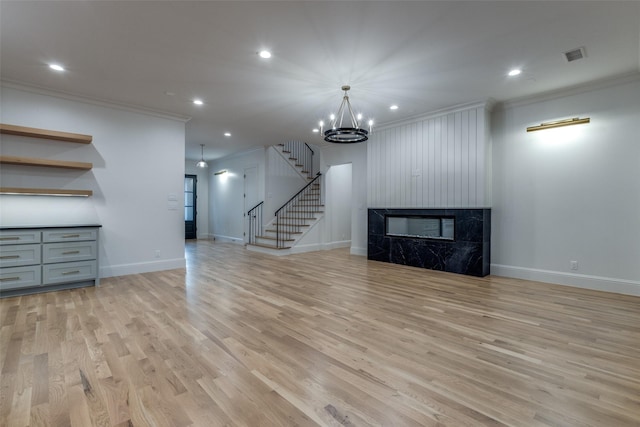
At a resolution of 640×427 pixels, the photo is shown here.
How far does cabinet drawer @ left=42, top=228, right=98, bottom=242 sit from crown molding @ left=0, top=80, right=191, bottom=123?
2.12 m

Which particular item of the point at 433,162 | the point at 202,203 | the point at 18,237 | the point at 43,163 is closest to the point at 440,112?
the point at 433,162

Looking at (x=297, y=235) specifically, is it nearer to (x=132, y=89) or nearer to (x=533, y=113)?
(x=132, y=89)

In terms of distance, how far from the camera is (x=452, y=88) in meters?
4.47

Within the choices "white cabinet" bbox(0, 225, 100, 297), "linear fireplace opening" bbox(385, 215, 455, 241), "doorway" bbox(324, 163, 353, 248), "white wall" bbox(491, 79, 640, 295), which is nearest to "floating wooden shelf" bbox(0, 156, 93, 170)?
"white cabinet" bbox(0, 225, 100, 297)

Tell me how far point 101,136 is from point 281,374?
5.03m

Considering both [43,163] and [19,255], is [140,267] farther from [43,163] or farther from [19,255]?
[43,163]

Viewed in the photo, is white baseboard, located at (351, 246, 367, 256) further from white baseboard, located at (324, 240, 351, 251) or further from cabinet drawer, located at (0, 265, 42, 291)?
cabinet drawer, located at (0, 265, 42, 291)

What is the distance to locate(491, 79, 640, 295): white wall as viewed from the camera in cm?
410

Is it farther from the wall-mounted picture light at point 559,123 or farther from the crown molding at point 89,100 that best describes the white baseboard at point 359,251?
the crown molding at point 89,100

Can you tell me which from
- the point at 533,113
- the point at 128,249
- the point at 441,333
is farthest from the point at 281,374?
the point at 533,113

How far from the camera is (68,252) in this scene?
4.19m

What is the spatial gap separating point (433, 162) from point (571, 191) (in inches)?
84.1

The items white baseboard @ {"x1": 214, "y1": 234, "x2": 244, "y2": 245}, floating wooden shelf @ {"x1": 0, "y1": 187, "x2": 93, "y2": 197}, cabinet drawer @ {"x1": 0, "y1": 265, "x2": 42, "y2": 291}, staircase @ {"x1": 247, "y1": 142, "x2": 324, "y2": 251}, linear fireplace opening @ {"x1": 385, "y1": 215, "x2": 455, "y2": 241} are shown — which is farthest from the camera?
white baseboard @ {"x1": 214, "y1": 234, "x2": 244, "y2": 245}

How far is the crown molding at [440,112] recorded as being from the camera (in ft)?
16.4
